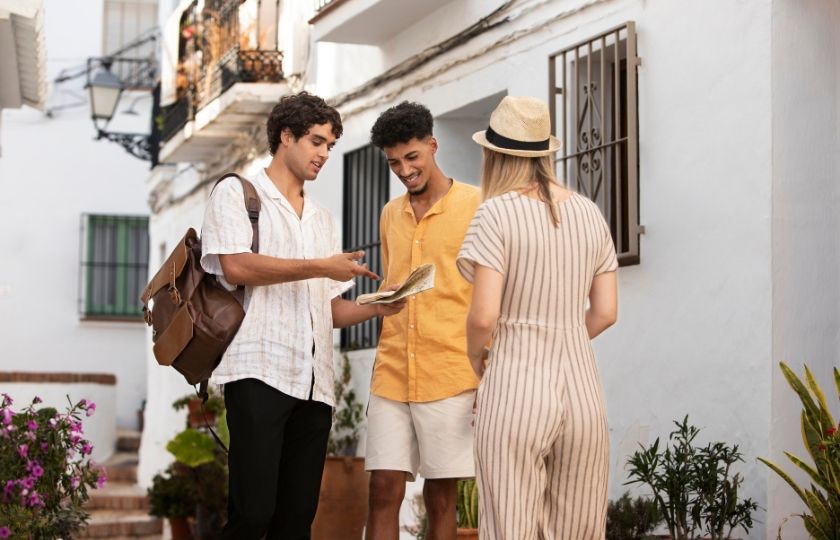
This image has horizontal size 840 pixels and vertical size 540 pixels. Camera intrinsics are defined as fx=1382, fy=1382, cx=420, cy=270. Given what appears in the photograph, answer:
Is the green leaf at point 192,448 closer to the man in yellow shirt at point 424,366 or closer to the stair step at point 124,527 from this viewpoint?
the stair step at point 124,527

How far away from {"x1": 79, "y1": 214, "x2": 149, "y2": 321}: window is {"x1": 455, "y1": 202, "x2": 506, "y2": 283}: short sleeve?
668 inches

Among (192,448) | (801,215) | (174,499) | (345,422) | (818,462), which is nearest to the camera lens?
(818,462)

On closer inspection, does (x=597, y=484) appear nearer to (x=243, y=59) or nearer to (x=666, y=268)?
(x=666, y=268)

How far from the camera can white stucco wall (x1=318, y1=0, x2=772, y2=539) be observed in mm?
6133

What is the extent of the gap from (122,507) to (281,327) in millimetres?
11039

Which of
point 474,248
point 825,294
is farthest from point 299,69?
point 474,248

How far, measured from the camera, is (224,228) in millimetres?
4844

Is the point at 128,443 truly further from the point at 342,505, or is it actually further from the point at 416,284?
the point at 416,284

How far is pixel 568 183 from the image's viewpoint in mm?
7641

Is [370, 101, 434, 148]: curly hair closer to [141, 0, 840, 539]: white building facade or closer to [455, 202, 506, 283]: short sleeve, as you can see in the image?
[455, 202, 506, 283]: short sleeve

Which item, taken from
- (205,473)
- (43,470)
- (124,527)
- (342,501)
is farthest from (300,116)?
(124,527)

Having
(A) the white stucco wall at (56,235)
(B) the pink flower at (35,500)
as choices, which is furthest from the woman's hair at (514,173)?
(A) the white stucco wall at (56,235)

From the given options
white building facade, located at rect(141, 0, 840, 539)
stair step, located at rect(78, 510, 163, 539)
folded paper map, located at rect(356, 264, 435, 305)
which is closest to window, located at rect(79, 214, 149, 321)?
stair step, located at rect(78, 510, 163, 539)

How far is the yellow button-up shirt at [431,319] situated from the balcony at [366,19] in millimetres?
4304
